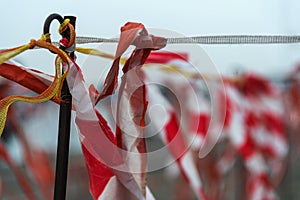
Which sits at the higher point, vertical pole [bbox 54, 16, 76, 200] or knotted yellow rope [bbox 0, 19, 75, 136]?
knotted yellow rope [bbox 0, 19, 75, 136]

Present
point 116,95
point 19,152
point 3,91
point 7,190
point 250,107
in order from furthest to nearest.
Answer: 1. point 7,190
2. point 250,107
3. point 19,152
4. point 3,91
5. point 116,95

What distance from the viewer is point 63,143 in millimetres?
458

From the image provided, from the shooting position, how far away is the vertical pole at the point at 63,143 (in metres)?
0.46

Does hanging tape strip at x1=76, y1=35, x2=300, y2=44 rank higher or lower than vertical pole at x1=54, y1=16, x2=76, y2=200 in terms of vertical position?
higher

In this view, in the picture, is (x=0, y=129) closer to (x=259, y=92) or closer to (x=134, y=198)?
(x=134, y=198)

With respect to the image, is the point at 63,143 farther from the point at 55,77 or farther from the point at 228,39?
the point at 228,39

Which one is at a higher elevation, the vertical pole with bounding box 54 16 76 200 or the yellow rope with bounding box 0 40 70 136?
the yellow rope with bounding box 0 40 70 136

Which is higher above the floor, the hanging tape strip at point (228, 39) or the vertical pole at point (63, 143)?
the hanging tape strip at point (228, 39)

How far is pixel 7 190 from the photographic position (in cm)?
160

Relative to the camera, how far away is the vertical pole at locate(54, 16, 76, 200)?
0.46 m

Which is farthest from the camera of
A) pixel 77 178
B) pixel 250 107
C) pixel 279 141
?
pixel 77 178

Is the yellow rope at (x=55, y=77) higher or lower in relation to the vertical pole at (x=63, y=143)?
higher

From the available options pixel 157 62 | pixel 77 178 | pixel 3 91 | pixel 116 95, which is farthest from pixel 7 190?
pixel 116 95

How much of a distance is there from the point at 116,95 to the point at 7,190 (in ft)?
4.12
